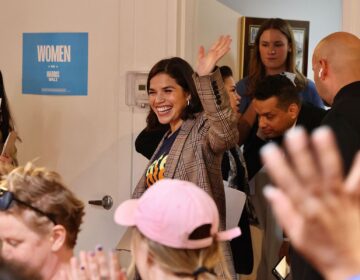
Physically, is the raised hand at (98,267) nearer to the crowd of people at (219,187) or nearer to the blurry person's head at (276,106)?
the crowd of people at (219,187)

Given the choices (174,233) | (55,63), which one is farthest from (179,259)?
Answer: (55,63)

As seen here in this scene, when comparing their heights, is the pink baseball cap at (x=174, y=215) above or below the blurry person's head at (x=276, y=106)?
below

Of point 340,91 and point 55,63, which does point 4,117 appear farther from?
point 340,91

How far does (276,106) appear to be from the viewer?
110 inches

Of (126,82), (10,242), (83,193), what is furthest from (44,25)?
(10,242)

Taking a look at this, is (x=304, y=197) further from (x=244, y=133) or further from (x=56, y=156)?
(x=56, y=156)

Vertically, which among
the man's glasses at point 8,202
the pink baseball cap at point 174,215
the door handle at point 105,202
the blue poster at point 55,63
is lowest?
the door handle at point 105,202

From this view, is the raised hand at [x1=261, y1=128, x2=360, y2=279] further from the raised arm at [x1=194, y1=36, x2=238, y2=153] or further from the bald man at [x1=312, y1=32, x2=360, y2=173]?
the raised arm at [x1=194, y1=36, x2=238, y2=153]

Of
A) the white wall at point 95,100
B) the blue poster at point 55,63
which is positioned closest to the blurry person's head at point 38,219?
the white wall at point 95,100

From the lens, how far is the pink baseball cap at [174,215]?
1.31 m

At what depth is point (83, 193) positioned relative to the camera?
3.33 m

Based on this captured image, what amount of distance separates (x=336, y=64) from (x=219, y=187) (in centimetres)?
58

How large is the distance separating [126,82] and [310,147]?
8.56ft

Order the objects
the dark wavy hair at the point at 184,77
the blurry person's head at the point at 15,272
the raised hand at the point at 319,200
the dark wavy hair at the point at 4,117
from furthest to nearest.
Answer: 1. the dark wavy hair at the point at 4,117
2. the dark wavy hair at the point at 184,77
3. the blurry person's head at the point at 15,272
4. the raised hand at the point at 319,200
